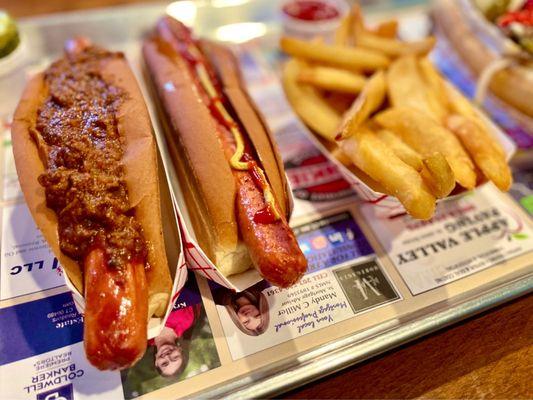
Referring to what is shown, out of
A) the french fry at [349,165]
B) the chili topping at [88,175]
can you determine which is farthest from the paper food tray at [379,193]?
the chili topping at [88,175]

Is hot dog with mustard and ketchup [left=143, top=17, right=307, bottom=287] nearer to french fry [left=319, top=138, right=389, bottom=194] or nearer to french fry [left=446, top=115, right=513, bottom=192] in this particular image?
french fry [left=319, top=138, right=389, bottom=194]

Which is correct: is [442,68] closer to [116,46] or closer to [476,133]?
[476,133]

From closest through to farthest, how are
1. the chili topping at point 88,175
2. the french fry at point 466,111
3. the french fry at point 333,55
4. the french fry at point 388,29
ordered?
1. the chili topping at point 88,175
2. the french fry at point 466,111
3. the french fry at point 333,55
4. the french fry at point 388,29

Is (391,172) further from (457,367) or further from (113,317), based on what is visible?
(113,317)

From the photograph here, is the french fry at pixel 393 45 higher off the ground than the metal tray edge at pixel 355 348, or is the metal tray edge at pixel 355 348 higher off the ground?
the french fry at pixel 393 45

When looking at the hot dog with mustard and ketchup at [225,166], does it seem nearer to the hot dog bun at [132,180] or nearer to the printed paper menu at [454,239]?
the hot dog bun at [132,180]

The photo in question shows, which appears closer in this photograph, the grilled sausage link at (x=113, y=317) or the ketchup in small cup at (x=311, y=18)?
the grilled sausage link at (x=113, y=317)

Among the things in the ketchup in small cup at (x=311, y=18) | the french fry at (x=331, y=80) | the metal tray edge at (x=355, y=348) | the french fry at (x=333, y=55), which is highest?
the ketchup in small cup at (x=311, y=18)

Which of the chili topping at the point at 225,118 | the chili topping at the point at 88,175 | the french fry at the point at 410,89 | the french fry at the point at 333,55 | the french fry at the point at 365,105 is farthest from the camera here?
the french fry at the point at 333,55

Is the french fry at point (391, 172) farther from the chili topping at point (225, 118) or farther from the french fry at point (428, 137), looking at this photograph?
the chili topping at point (225, 118)
